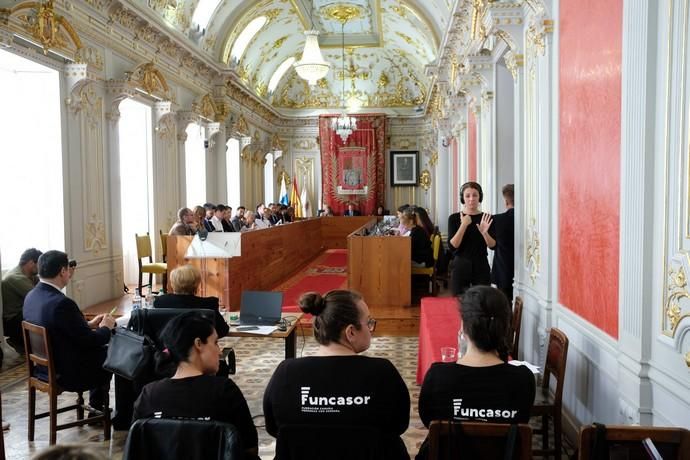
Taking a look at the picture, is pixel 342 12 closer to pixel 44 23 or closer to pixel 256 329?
pixel 44 23

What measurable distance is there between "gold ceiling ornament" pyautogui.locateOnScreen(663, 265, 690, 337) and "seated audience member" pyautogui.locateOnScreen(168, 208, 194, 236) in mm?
6988

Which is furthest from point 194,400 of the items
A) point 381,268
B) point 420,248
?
point 420,248

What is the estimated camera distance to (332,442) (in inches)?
76.7

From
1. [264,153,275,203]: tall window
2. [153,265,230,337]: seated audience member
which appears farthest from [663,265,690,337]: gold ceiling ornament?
[264,153,275,203]: tall window

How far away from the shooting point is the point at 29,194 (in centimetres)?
758

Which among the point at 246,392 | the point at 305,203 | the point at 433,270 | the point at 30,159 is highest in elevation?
the point at 30,159

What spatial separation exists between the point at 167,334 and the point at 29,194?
625 centimetres

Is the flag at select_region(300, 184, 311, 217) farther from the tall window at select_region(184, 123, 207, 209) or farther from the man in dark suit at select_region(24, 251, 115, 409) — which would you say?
the man in dark suit at select_region(24, 251, 115, 409)

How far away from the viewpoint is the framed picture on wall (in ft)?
73.3

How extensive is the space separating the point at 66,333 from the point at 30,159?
4.61 metres

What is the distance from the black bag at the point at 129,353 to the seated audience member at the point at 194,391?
124 cm

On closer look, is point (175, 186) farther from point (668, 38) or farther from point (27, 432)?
point (668, 38)

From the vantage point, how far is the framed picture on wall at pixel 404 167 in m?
22.3

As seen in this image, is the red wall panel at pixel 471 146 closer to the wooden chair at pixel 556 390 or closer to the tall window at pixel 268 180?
the wooden chair at pixel 556 390
